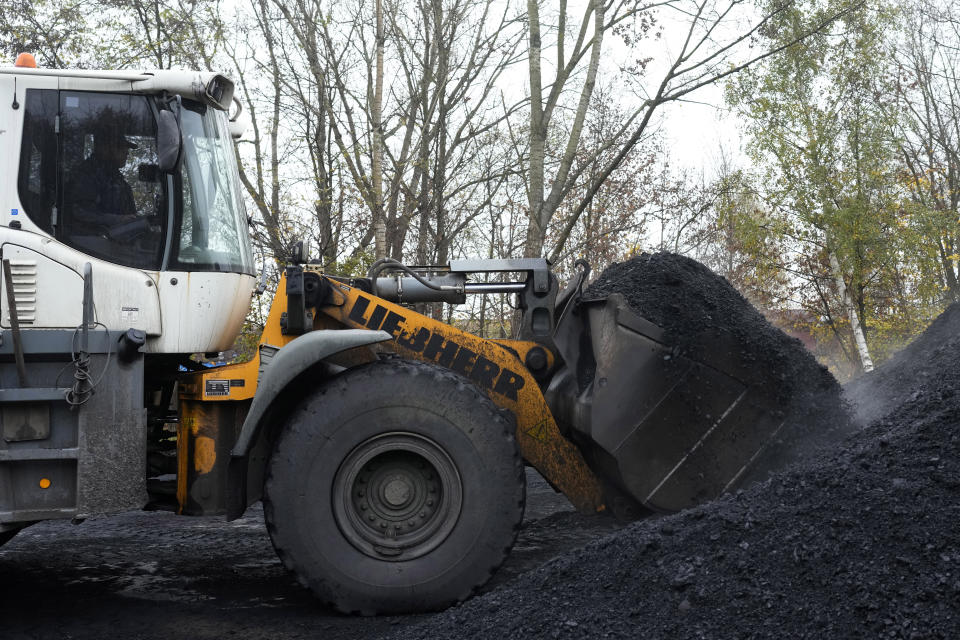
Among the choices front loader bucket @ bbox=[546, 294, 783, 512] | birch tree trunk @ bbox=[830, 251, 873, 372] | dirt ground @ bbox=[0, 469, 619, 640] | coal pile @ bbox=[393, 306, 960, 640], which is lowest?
dirt ground @ bbox=[0, 469, 619, 640]

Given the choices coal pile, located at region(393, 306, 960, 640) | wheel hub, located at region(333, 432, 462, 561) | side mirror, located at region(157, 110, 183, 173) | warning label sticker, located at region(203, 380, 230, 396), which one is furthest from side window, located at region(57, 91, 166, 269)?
coal pile, located at region(393, 306, 960, 640)

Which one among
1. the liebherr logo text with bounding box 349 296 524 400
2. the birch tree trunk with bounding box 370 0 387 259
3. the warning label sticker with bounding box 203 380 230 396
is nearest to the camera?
the warning label sticker with bounding box 203 380 230 396

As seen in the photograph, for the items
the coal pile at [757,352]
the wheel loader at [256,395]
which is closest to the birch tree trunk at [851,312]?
the coal pile at [757,352]

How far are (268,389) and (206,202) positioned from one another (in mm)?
1091

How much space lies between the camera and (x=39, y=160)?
13.5ft

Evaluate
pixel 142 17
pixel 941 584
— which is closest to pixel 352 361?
pixel 941 584

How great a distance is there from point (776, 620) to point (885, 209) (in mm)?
18624

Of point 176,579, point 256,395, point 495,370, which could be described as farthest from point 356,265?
point 256,395

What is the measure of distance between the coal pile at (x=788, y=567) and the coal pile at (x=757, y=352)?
0.52 metres

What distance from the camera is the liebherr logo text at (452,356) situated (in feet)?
14.9

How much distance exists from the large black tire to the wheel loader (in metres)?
0.01

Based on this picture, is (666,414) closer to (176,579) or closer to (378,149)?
(176,579)

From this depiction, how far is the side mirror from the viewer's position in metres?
3.89

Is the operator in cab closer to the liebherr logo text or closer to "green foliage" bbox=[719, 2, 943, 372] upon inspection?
the liebherr logo text
